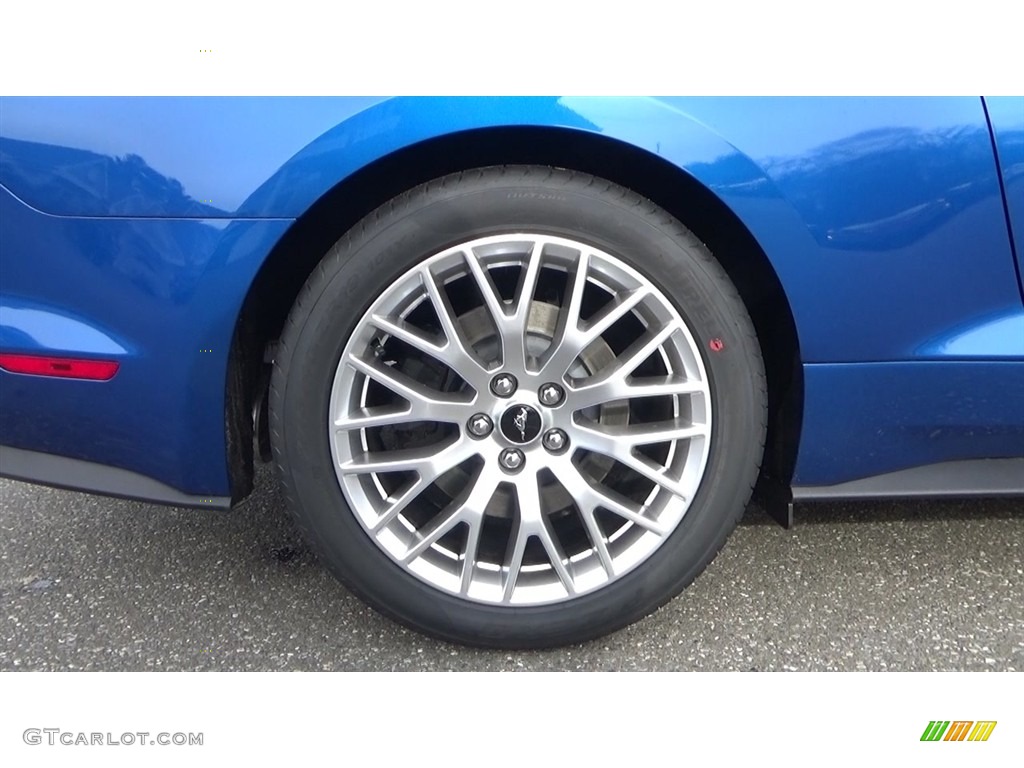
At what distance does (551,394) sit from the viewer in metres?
1.75

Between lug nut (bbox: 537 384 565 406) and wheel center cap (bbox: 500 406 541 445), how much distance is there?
31 mm

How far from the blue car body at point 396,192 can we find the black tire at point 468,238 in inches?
3.8

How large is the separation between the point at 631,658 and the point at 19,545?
165 centimetres

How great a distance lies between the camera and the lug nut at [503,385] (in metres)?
1.74

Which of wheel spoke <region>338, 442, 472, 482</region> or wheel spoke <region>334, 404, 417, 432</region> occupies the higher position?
wheel spoke <region>334, 404, 417, 432</region>

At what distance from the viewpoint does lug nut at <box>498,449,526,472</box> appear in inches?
70.1

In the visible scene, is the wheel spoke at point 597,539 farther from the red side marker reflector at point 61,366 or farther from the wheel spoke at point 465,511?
the red side marker reflector at point 61,366

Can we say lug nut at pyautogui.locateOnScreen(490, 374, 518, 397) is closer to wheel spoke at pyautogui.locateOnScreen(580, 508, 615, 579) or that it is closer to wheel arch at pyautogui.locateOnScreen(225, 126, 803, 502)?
wheel spoke at pyautogui.locateOnScreen(580, 508, 615, 579)

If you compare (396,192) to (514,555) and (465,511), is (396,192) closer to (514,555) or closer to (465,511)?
(465,511)

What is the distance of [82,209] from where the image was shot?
Result: 1.64m

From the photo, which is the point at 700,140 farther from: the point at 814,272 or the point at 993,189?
the point at 993,189

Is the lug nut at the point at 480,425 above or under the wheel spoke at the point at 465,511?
above
